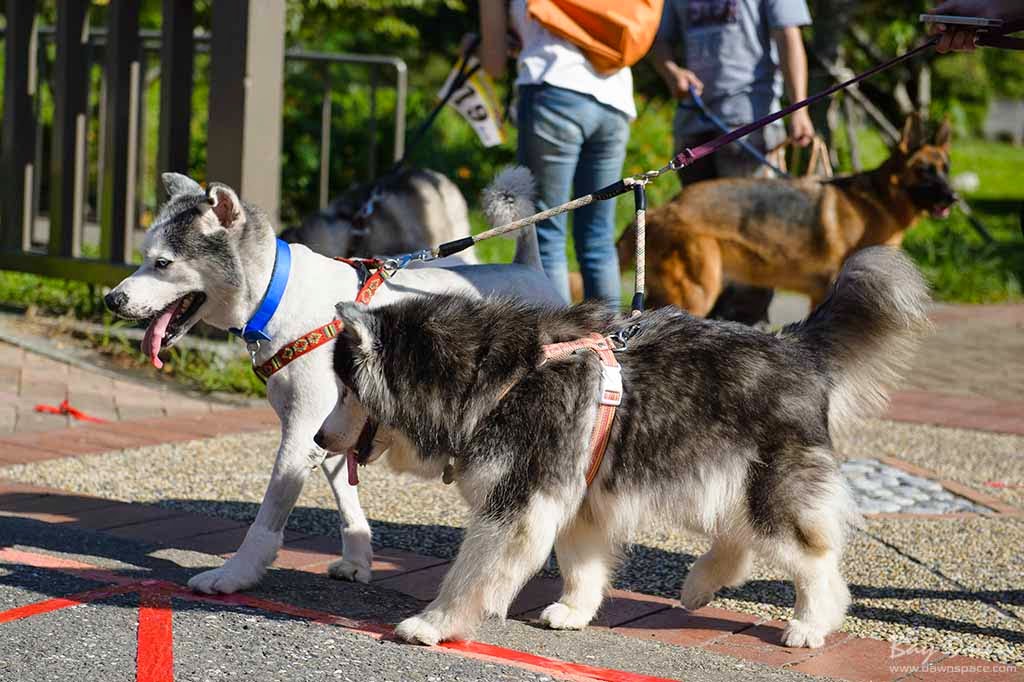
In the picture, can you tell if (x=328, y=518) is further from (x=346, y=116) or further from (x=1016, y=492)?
(x=346, y=116)

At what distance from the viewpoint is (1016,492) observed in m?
5.88

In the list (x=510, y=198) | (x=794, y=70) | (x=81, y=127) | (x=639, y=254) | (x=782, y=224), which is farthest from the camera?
(x=81, y=127)

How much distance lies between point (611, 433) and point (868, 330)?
0.86 m

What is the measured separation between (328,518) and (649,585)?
1.37 meters

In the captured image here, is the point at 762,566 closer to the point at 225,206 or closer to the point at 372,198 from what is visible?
the point at 225,206

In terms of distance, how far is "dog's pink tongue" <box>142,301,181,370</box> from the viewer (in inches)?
157

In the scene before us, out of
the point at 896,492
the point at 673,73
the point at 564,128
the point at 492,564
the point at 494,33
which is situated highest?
the point at 494,33

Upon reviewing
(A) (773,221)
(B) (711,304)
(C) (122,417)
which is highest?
(A) (773,221)

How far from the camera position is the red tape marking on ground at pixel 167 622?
3.46m

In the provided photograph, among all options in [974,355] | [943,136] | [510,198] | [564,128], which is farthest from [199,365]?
[974,355]

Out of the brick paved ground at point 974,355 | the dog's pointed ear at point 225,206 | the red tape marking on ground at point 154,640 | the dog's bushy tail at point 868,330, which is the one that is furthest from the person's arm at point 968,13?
the brick paved ground at point 974,355

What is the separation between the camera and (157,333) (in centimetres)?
400

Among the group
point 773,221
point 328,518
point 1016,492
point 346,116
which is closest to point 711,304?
point 773,221

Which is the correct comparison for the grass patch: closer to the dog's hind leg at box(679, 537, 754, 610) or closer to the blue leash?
the blue leash
